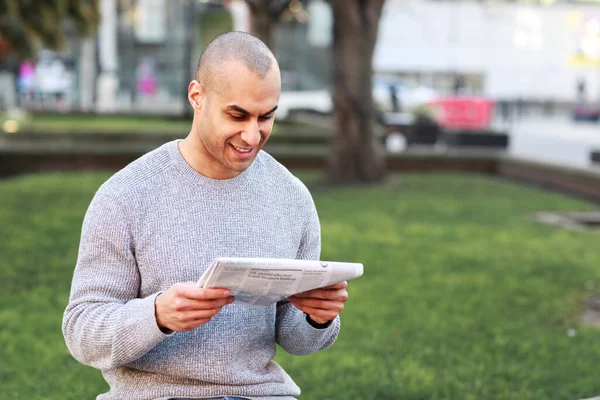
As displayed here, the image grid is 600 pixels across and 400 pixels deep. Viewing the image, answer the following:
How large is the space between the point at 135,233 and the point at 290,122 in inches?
823

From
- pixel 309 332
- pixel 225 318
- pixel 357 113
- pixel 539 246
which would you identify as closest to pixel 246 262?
pixel 225 318

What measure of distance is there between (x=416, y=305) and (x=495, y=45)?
46.7 m

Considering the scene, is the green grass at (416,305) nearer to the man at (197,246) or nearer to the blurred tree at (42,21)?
the man at (197,246)

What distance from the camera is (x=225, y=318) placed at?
2775 millimetres

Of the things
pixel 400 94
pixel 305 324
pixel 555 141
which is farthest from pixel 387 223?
pixel 400 94

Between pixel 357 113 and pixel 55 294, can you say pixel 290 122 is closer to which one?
pixel 357 113

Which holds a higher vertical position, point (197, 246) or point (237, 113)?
point (237, 113)

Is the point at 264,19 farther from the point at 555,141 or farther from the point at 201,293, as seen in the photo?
the point at 201,293

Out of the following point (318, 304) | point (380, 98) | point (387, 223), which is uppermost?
point (318, 304)

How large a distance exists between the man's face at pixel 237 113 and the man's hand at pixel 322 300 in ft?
1.28

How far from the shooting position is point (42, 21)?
57.2 ft

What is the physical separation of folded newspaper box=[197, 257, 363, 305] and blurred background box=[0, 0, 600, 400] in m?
2.61

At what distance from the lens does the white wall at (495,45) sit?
2013 inches

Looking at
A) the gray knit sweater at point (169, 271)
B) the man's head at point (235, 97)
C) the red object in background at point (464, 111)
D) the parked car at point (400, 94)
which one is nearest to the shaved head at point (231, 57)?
the man's head at point (235, 97)
